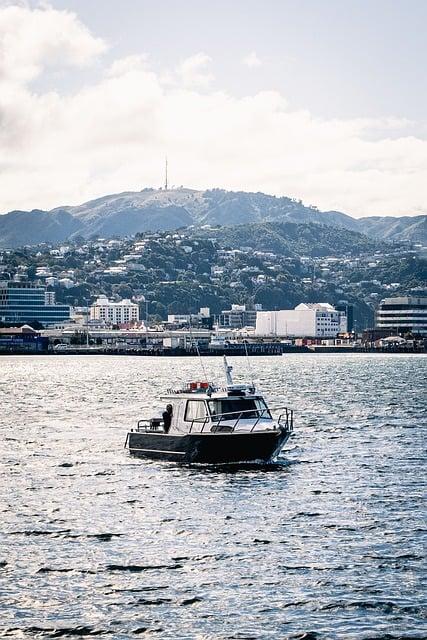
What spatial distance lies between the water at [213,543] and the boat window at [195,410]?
3055 mm

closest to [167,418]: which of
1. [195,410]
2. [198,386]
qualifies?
[195,410]

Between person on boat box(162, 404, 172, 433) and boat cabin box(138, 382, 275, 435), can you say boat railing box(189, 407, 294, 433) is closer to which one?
boat cabin box(138, 382, 275, 435)

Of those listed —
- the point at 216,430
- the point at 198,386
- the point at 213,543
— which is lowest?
the point at 213,543

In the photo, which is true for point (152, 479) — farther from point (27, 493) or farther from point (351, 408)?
point (351, 408)

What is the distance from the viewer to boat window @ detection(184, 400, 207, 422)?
192ft

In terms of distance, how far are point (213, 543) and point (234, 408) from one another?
62.2 ft

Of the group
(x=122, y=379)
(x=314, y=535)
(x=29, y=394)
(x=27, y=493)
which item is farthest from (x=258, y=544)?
(x=122, y=379)

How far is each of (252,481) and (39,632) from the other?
75.7 feet

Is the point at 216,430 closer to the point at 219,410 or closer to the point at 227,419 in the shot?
the point at 227,419

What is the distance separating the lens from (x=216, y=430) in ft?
187

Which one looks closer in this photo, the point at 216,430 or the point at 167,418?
the point at 216,430

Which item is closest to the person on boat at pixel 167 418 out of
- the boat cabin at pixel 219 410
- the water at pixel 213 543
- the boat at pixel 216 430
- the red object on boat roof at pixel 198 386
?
the boat at pixel 216 430

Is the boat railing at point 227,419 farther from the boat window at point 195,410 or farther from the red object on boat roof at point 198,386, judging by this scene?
the red object on boat roof at point 198,386

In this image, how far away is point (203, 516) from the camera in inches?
1727
